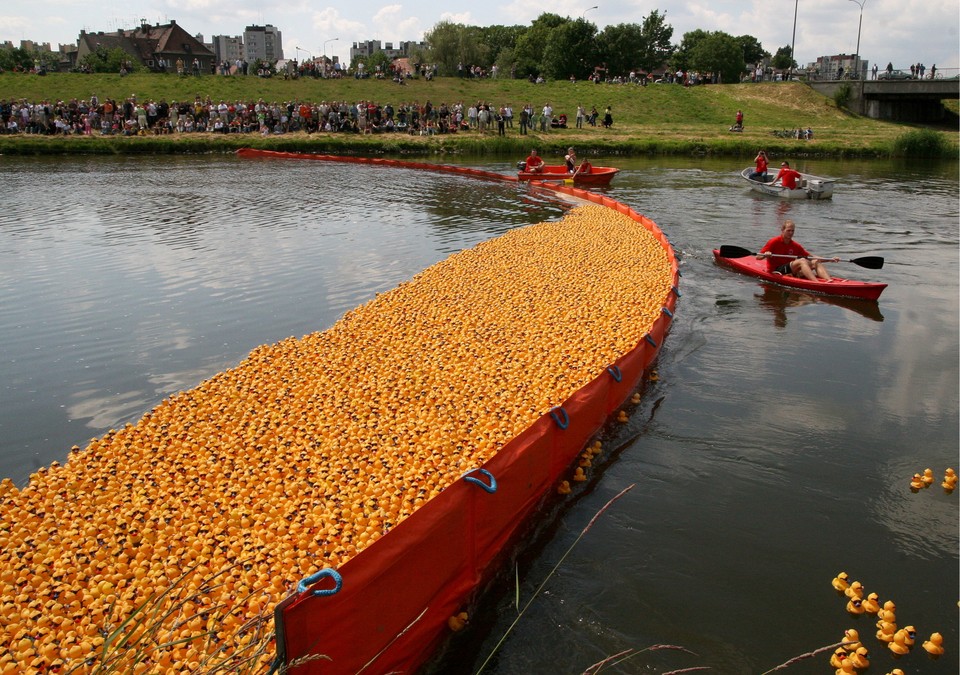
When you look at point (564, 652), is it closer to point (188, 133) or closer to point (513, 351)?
point (513, 351)

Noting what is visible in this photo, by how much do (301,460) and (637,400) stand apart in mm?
4751

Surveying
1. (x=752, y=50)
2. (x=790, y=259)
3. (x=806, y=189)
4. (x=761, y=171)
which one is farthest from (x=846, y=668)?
(x=752, y=50)

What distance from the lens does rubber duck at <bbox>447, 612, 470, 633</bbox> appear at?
558 centimetres

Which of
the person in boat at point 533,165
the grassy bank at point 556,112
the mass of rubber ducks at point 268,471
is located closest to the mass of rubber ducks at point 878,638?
the mass of rubber ducks at point 268,471

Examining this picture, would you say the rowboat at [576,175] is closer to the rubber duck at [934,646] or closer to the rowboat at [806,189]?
the rowboat at [806,189]

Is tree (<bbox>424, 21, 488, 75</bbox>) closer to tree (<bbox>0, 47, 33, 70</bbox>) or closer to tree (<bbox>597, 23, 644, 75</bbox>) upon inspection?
tree (<bbox>597, 23, 644, 75</bbox>)

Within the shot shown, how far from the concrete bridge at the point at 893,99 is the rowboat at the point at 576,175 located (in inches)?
1600

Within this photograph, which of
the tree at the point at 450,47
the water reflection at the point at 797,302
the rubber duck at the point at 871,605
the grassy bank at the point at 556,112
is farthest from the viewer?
the tree at the point at 450,47

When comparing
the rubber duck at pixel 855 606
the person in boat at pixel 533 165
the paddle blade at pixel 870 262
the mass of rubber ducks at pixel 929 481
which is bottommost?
the rubber duck at pixel 855 606

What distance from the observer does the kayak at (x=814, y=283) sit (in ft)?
46.7

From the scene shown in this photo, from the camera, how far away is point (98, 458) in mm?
7574

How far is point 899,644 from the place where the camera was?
5.46 metres

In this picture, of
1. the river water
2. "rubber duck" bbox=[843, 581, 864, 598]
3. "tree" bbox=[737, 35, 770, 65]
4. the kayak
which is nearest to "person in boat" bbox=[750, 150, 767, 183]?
the river water

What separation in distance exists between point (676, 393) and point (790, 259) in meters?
7.17
